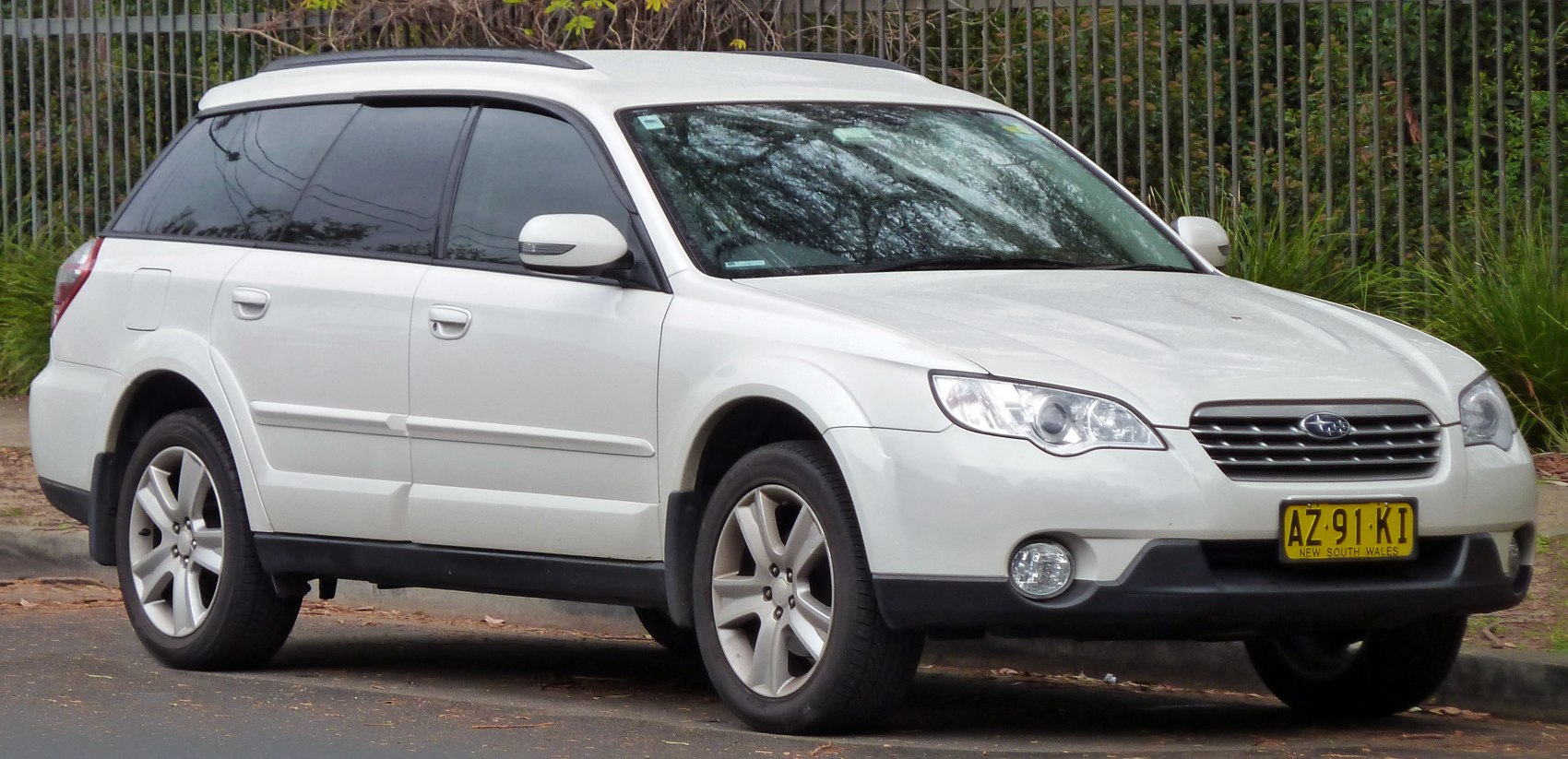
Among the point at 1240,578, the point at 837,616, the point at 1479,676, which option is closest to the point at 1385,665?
the point at 1479,676

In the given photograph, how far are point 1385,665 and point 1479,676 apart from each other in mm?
344

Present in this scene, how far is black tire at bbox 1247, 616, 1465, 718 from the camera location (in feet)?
20.6

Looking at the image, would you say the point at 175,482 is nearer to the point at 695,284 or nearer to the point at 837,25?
the point at 695,284

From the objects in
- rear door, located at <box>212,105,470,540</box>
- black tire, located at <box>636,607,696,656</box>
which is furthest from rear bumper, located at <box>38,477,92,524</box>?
black tire, located at <box>636,607,696,656</box>

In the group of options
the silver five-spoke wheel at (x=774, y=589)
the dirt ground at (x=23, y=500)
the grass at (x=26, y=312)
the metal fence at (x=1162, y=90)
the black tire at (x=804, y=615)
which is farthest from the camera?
the grass at (x=26, y=312)

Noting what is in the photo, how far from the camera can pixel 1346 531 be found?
5453mm

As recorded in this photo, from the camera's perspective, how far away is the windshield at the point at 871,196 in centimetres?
625

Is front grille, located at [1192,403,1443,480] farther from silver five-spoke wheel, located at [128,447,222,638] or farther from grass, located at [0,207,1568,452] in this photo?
grass, located at [0,207,1568,452]

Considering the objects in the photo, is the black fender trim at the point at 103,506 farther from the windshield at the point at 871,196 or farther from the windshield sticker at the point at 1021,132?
the windshield sticker at the point at 1021,132

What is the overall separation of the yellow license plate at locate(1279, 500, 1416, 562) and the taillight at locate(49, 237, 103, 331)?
13.5 ft

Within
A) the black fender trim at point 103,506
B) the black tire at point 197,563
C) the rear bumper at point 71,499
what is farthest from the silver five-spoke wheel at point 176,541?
the rear bumper at point 71,499

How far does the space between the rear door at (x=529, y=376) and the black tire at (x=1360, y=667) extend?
179cm

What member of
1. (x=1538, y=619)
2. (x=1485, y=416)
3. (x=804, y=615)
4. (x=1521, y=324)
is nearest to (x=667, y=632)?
(x=804, y=615)

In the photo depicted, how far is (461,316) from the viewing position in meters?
6.50
